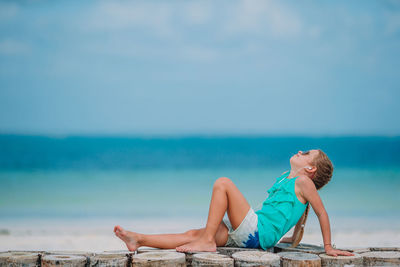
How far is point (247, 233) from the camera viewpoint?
3582mm

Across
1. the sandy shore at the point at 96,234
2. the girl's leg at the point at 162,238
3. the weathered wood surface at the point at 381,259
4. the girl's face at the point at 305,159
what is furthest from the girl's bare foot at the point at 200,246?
the sandy shore at the point at 96,234

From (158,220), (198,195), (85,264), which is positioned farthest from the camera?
(198,195)

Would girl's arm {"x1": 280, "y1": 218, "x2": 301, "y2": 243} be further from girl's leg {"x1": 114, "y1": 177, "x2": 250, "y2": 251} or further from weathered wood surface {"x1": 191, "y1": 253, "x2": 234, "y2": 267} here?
weathered wood surface {"x1": 191, "y1": 253, "x2": 234, "y2": 267}

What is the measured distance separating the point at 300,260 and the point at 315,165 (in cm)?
87

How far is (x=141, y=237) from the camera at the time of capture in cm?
352

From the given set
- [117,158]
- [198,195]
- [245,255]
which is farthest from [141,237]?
[117,158]

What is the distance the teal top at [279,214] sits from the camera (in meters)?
3.57

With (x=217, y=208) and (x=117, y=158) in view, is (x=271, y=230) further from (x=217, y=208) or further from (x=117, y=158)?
(x=117, y=158)

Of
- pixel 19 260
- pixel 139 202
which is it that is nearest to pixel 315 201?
pixel 19 260

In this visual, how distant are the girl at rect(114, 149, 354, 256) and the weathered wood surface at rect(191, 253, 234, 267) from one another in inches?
10.9

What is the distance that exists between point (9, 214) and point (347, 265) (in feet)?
23.6

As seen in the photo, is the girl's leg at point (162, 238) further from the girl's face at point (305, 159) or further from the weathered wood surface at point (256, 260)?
the girl's face at point (305, 159)

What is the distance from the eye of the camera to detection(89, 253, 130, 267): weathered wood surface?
3088mm

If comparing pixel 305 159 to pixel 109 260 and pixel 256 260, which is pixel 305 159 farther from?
pixel 109 260
